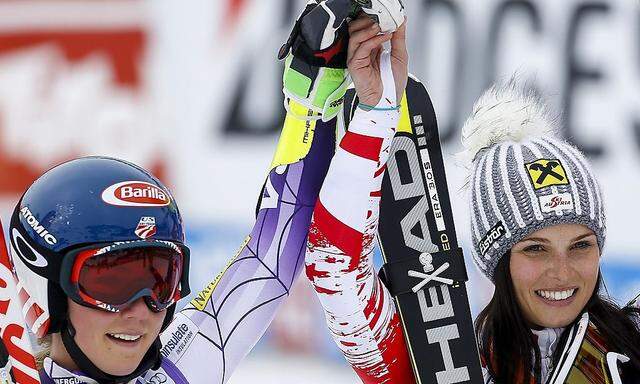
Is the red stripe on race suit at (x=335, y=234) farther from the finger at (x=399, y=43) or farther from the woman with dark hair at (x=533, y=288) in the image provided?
the finger at (x=399, y=43)

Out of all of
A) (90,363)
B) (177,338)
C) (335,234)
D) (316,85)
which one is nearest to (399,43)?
(316,85)

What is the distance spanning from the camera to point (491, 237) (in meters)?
3.44

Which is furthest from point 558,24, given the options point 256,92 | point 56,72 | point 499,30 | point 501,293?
point 501,293

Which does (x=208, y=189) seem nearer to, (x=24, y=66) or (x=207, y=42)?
(x=207, y=42)

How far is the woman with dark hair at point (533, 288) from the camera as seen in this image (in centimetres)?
334

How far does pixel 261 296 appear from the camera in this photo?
326 cm

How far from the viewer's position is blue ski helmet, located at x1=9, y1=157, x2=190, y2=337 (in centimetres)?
295

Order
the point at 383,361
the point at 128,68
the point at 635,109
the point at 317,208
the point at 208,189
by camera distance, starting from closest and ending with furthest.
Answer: the point at 317,208
the point at 383,361
the point at 635,109
the point at 208,189
the point at 128,68

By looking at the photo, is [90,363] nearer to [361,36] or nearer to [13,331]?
[13,331]

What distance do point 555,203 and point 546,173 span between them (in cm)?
10

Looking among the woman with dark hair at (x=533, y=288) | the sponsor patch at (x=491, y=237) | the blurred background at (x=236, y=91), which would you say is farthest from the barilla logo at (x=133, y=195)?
the blurred background at (x=236, y=91)

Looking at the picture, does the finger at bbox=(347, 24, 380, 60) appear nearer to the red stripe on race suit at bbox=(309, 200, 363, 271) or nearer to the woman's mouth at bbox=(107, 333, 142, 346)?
the red stripe on race suit at bbox=(309, 200, 363, 271)

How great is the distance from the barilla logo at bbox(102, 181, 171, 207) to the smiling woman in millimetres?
1034

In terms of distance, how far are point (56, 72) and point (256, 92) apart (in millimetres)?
1691
